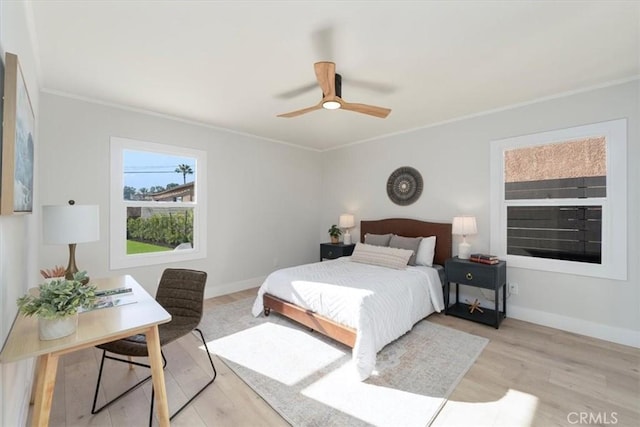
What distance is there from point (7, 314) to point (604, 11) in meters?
3.73

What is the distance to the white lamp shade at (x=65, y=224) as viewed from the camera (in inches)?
69.4

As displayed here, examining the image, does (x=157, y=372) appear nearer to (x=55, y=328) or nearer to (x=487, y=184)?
(x=55, y=328)

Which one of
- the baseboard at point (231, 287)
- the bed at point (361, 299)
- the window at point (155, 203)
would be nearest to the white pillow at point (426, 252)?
the bed at point (361, 299)

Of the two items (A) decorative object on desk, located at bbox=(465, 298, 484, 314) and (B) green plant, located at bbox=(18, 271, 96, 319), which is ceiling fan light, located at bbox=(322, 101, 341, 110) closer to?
(B) green plant, located at bbox=(18, 271, 96, 319)

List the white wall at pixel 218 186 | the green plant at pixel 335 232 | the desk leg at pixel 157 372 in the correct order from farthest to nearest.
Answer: the green plant at pixel 335 232 < the white wall at pixel 218 186 < the desk leg at pixel 157 372

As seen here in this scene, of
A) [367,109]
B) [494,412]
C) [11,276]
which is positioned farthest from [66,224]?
[494,412]

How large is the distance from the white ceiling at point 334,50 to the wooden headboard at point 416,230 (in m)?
1.62

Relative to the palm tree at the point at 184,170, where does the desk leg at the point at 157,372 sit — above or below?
below

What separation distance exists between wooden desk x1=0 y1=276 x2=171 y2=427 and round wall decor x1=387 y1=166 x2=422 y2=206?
142 inches

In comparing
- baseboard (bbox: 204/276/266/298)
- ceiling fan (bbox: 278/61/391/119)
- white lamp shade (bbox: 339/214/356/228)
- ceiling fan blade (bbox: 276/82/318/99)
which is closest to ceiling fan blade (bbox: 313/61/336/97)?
ceiling fan (bbox: 278/61/391/119)

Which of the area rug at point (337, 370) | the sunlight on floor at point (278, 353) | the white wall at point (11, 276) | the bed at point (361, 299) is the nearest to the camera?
the white wall at point (11, 276)

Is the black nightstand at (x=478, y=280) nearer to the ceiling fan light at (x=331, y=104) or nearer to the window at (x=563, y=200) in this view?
the window at (x=563, y=200)

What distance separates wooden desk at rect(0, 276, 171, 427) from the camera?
1.19m

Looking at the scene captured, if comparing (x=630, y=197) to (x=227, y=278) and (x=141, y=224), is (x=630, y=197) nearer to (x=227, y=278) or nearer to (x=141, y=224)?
(x=227, y=278)
